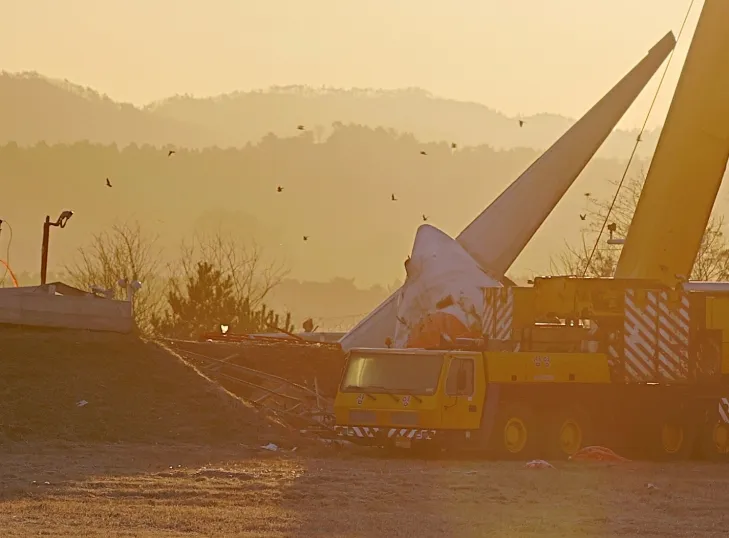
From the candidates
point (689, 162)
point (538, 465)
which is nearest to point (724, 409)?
point (689, 162)

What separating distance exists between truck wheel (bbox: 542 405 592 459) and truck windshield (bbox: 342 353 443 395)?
249 cm

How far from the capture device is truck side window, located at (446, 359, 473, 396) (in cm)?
2972

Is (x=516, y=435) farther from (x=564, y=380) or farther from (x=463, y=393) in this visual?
(x=564, y=380)

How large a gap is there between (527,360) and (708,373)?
4.53 metres

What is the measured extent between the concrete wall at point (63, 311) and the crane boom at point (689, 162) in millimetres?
12198

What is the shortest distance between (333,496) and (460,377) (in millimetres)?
7935

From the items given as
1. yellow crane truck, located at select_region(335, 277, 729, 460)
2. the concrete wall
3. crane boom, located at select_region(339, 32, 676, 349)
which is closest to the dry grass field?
the concrete wall

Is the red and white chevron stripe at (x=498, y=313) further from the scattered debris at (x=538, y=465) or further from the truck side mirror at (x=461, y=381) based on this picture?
the scattered debris at (x=538, y=465)

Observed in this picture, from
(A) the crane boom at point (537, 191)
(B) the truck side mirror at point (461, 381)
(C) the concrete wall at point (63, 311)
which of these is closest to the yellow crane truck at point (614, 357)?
(B) the truck side mirror at point (461, 381)

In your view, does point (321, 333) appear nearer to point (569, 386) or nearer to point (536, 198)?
point (536, 198)

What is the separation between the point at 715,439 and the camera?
1282 inches

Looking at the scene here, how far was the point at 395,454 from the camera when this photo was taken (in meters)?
31.0

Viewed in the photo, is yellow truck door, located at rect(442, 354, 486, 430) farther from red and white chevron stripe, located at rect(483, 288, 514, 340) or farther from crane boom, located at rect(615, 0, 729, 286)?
crane boom, located at rect(615, 0, 729, 286)

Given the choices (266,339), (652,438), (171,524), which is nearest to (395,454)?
(652,438)
